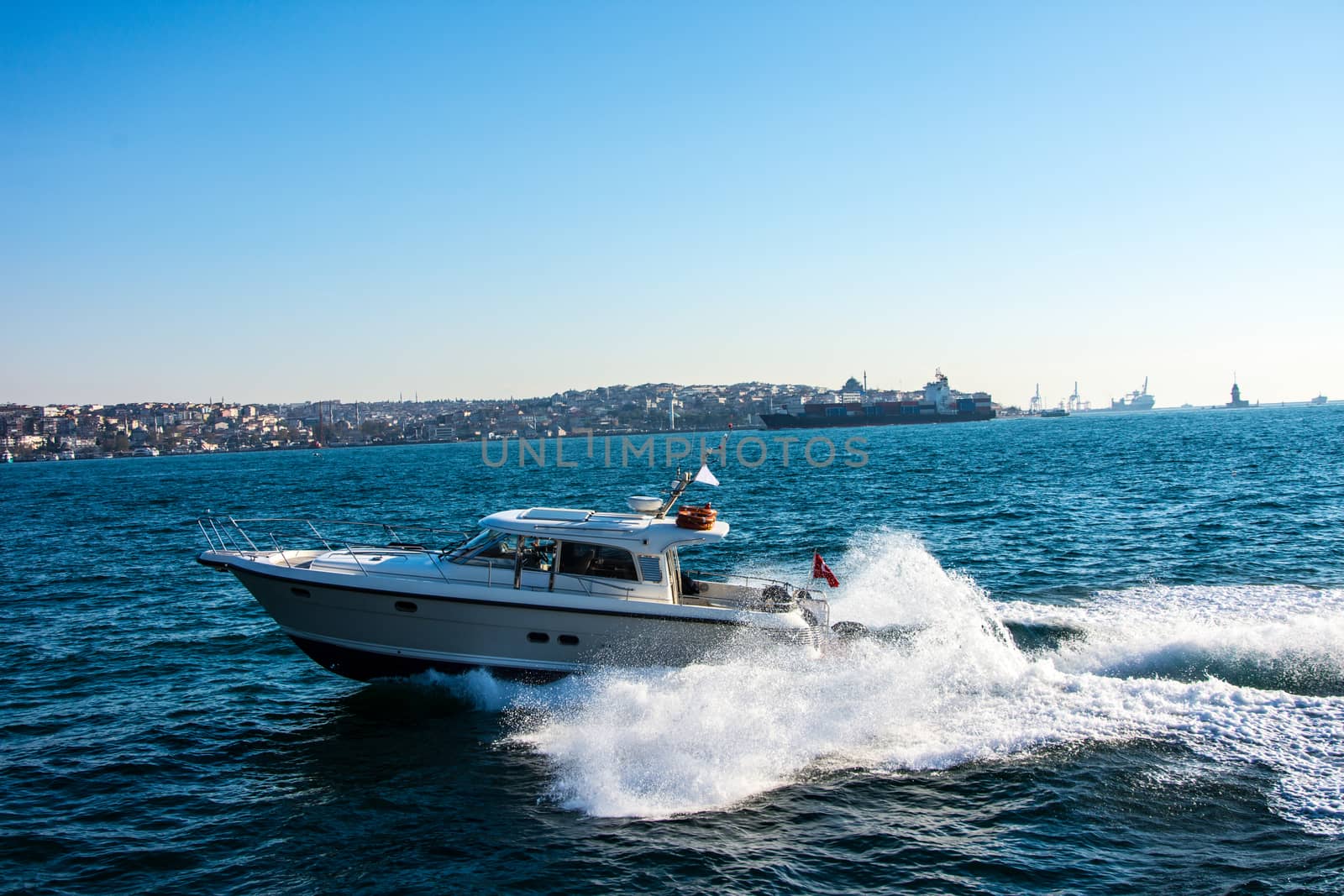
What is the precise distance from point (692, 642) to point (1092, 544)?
52.9 ft

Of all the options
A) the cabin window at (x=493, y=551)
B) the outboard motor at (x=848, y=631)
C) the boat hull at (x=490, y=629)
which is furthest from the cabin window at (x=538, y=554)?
the outboard motor at (x=848, y=631)

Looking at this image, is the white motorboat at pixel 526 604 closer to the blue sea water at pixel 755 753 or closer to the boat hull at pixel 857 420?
Answer: the blue sea water at pixel 755 753

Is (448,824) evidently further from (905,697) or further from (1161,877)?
(1161,877)

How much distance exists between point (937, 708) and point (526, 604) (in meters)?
6.06

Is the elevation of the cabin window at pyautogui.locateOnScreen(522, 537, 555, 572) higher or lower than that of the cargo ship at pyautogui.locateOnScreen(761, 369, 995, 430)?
lower

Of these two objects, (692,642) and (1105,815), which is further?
(692,642)

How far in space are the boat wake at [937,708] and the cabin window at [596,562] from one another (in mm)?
1549

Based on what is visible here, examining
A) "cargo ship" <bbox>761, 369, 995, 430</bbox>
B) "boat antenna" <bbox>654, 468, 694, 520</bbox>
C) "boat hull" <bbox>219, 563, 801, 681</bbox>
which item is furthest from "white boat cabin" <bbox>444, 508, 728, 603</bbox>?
"cargo ship" <bbox>761, 369, 995, 430</bbox>

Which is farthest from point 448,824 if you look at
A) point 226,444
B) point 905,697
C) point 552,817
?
point 226,444

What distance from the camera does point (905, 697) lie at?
1284 cm

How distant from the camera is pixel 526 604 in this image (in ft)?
45.2

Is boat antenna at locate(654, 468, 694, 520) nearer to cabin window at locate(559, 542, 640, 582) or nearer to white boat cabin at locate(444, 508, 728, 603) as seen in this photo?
white boat cabin at locate(444, 508, 728, 603)

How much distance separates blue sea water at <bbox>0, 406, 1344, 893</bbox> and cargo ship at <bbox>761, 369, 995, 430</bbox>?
157 metres

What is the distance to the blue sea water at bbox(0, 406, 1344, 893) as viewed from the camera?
930 cm
